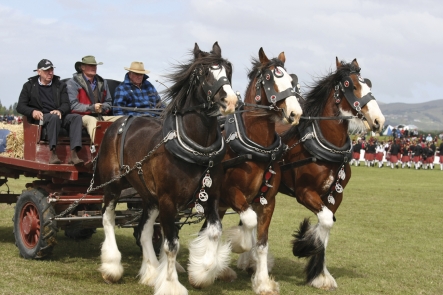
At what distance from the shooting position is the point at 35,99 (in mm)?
8469

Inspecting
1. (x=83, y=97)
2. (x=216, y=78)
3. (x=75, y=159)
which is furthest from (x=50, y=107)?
(x=216, y=78)

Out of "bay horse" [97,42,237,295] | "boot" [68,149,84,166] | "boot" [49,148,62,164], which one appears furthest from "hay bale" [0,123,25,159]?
A: "bay horse" [97,42,237,295]

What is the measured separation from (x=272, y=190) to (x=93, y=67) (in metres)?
3.19

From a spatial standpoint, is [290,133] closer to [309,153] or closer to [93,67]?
[309,153]

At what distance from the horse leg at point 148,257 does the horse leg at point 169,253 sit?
78 cm

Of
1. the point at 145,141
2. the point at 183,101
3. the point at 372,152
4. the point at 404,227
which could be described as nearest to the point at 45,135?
the point at 145,141

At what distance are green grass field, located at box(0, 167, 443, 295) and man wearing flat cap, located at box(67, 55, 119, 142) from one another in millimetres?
2013

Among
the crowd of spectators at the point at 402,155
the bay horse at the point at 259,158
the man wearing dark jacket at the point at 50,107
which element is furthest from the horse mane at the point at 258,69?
the crowd of spectators at the point at 402,155

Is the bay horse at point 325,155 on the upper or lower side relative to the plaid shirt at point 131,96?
lower

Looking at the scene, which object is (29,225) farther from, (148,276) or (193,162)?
(193,162)

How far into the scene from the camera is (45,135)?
8227 mm

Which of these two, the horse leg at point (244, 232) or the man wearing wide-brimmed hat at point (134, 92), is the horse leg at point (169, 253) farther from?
the man wearing wide-brimmed hat at point (134, 92)

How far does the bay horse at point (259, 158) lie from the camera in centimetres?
696

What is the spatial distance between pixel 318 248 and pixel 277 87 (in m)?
1.95
